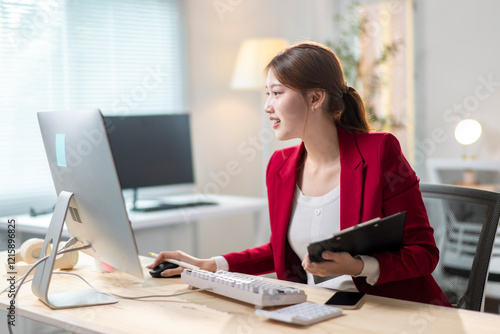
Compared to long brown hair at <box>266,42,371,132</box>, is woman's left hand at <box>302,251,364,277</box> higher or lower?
lower

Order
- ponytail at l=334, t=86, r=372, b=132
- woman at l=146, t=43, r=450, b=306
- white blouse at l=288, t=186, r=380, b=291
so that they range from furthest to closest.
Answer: ponytail at l=334, t=86, r=372, b=132, white blouse at l=288, t=186, r=380, b=291, woman at l=146, t=43, r=450, b=306

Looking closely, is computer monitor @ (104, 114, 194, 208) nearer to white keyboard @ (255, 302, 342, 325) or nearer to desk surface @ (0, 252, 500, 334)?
desk surface @ (0, 252, 500, 334)

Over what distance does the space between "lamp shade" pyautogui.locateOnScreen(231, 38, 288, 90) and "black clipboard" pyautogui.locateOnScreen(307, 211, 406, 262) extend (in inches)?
106

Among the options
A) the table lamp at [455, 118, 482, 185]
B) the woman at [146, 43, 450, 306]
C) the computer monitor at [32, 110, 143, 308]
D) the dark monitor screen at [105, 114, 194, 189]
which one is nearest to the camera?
the computer monitor at [32, 110, 143, 308]

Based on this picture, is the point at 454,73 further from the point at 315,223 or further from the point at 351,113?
the point at 315,223

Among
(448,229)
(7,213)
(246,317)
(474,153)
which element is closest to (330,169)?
(448,229)

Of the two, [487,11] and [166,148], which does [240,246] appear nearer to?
[166,148]

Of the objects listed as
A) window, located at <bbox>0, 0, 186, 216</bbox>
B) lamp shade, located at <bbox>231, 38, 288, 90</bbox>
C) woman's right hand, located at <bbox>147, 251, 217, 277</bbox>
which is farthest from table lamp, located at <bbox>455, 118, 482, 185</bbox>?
woman's right hand, located at <bbox>147, 251, 217, 277</bbox>

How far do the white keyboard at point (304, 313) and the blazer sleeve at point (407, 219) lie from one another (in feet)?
0.68

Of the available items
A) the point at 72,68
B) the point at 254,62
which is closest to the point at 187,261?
the point at 72,68

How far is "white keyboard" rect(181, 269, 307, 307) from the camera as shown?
1.25m

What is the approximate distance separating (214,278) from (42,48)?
7.93 feet

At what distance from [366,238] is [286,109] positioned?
51 cm

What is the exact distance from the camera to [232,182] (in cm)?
441
